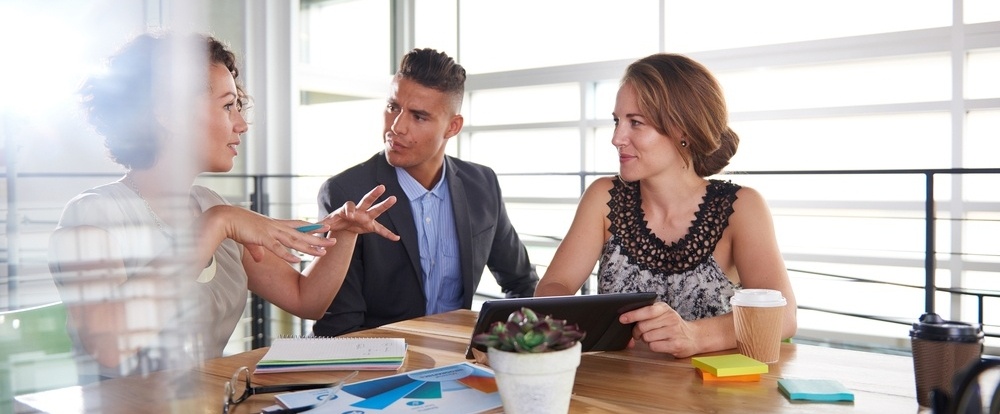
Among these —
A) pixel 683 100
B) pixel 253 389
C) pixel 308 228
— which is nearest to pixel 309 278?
pixel 308 228

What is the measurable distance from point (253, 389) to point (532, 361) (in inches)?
14.7

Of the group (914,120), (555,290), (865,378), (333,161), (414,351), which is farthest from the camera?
(333,161)

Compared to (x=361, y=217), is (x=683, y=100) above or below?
above

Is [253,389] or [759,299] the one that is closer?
[253,389]

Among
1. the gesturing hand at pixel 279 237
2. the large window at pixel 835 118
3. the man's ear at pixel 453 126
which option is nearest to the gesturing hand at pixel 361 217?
the gesturing hand at pixel 279 237

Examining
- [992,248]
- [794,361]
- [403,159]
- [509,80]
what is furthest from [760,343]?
[509,80]

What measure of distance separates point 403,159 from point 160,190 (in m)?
1.59

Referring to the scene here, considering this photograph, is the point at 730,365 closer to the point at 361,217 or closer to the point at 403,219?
the point at 361,217

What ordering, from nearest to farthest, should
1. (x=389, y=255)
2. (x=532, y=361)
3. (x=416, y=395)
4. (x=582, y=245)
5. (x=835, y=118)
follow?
(x=532, y=361), (x=416, y=395), (x=582, y=245), (x=389, y=255), (x=835, y=118)

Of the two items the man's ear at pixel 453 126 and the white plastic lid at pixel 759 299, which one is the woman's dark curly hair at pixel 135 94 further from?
the man's ear at pixel 453 126

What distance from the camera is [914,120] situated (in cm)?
373

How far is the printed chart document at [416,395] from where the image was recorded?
2.80 ft

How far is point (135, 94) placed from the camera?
0.44m

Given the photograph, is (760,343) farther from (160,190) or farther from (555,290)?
(160,190)
